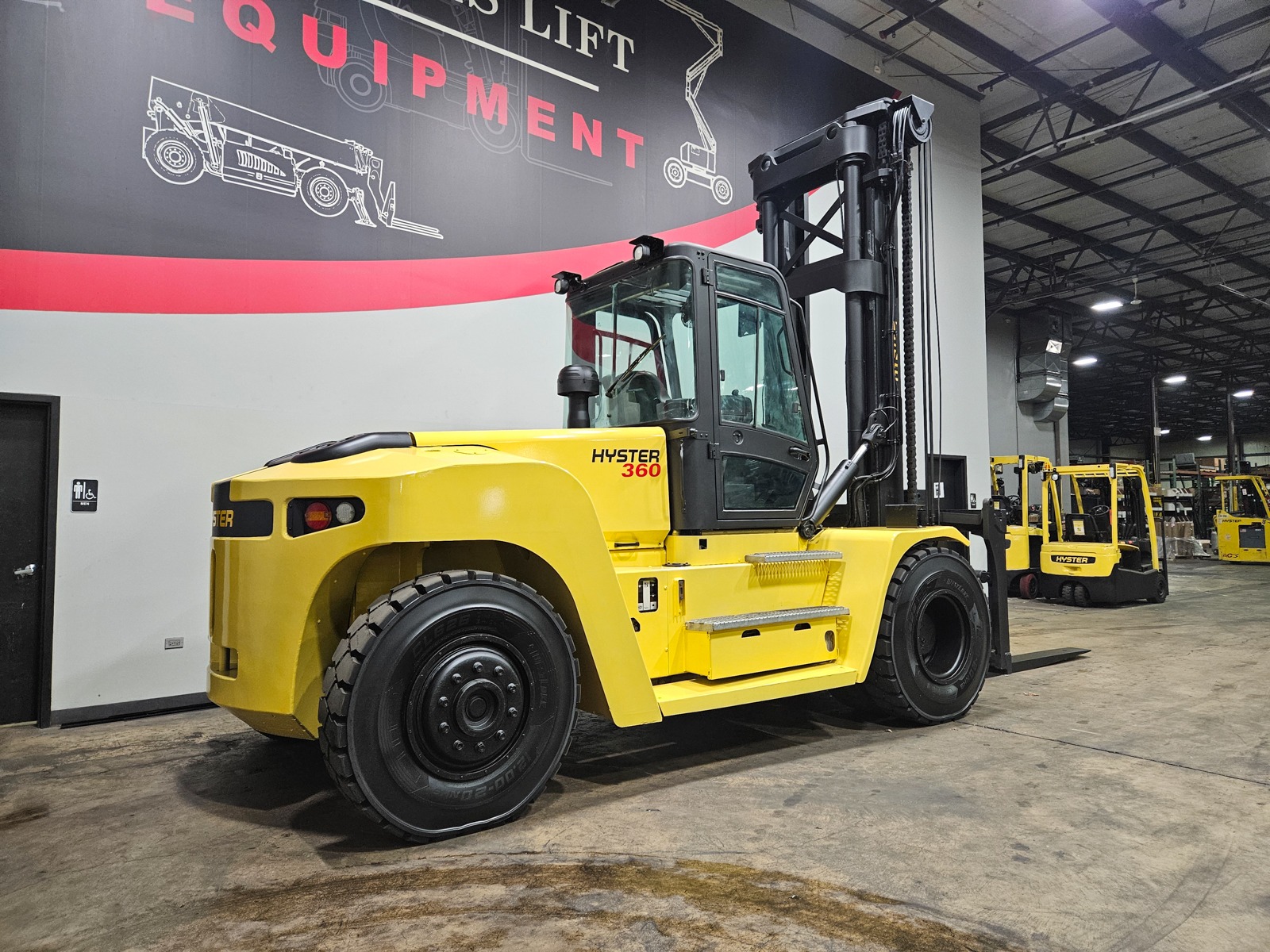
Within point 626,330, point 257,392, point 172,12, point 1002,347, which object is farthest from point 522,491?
point 1002,347

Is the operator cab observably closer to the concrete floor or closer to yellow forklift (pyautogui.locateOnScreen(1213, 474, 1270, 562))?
the concrete floor

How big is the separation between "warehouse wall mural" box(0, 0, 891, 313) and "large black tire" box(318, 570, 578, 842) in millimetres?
3936

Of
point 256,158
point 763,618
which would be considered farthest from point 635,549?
point 256,158

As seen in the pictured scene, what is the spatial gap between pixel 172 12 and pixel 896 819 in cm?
699

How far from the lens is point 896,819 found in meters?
3.41

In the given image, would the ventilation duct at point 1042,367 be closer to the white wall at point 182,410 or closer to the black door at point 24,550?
the white wall at point 182,410

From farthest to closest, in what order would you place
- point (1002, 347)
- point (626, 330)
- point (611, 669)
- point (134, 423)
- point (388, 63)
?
point (1002, 347) → point (388, 63) → point (134, 423) → point (626, 330) → point (611, 669)

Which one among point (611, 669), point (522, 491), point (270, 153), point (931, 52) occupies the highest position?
point (931, 52)

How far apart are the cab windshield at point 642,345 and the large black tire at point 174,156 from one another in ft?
10.5

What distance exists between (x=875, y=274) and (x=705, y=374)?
187 centimetres

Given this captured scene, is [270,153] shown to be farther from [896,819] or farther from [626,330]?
[896,819]

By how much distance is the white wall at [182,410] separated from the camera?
17.5 feet

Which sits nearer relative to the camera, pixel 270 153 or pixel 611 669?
pixel 611 669

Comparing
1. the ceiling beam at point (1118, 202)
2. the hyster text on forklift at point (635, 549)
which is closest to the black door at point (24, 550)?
the hyster text on forklift at point (635, 549)
